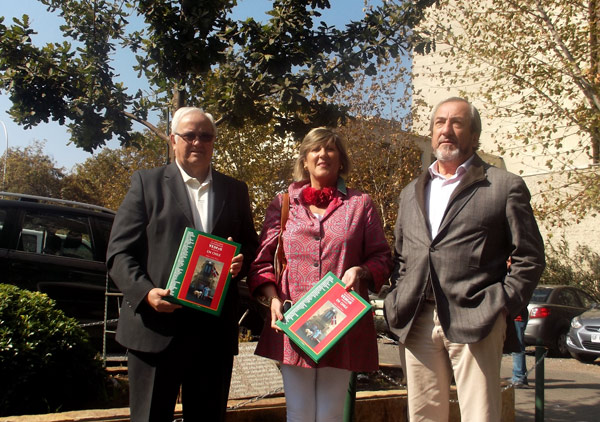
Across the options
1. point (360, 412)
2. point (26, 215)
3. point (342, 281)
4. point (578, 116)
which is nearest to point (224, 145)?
point (26, 215)

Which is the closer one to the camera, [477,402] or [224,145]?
[477,402]

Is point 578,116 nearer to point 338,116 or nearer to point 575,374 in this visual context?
point 575,374

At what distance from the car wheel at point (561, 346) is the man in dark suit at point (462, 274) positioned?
11.9 meters

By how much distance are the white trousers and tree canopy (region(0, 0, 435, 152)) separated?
7.69 ft

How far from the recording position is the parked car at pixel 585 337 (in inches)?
462

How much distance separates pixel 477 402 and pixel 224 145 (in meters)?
11.1

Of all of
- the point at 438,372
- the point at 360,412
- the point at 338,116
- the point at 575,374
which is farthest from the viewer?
the point at 575,374

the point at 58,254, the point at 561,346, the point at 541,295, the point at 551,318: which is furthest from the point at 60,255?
the point at 561,346

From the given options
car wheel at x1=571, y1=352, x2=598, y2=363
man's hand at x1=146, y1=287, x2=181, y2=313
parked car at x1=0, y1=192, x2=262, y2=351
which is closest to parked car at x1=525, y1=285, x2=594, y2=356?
car wheel at x1=571, y1=352, x2=598, y2=363

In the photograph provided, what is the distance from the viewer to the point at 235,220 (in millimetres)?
3020

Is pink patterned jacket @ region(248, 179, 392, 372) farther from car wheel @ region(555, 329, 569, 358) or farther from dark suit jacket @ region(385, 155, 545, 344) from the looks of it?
car wheel @ region(555, 329, 569, 358)

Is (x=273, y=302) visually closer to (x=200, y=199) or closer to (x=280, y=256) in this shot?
(x=280, y=256)

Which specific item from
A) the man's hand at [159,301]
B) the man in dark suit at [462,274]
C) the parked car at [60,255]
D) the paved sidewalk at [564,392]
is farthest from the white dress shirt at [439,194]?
the paved sidewalk at [564,392]

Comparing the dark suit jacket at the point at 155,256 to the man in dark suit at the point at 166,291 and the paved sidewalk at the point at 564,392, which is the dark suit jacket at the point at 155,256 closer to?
the man in dark suit at the point at 166,291
